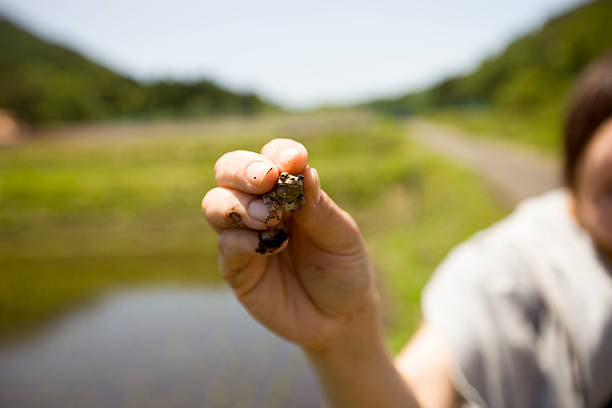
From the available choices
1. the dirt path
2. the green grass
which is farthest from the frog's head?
the green grass

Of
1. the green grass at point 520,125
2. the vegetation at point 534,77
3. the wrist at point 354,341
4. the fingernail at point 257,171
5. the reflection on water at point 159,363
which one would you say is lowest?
the reflection on water at point 159,363

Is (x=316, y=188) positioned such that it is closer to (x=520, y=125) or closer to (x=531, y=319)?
(x=531, y=319)

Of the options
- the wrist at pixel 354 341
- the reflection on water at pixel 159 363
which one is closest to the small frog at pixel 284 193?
the wrist at pixel 354 341

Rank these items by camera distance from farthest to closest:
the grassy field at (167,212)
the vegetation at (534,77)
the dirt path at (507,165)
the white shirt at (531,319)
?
1. the vegetation at (534,77)
2. the dirt path at (507,165)
3. the grassy field at (167,212)
4. the white shirt at (531,319)

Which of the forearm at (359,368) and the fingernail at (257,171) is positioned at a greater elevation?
the fingernail at (257,171)

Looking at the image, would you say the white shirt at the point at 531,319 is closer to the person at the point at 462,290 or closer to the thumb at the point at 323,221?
the person at the point at 462,290

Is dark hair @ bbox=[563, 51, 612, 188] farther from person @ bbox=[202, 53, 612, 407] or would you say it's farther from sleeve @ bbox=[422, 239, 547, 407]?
sleeve @ bbox=[422, 239, 547, 407]

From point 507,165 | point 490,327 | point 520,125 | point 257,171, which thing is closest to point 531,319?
point 490,327
